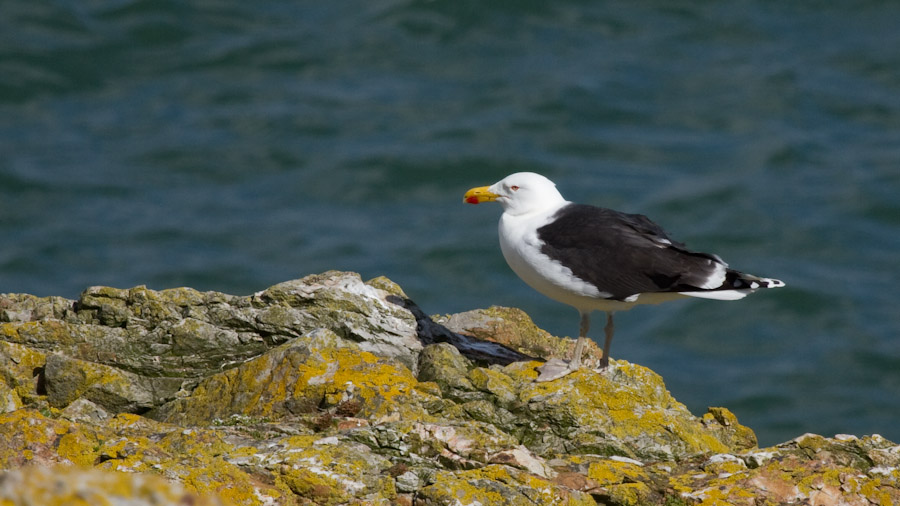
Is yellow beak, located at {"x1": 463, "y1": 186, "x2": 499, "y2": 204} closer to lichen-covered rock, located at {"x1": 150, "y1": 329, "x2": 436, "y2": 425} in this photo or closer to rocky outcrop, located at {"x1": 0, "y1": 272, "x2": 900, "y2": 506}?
rocky outcrop, located at {"x1": 0, "y1": 272, "x2": 900, "y2": 506}

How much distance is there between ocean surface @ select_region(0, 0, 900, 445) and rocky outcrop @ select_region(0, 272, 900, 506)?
43.9 ft

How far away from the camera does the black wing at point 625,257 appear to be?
9.01 metres

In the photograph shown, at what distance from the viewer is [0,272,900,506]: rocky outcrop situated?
618cm

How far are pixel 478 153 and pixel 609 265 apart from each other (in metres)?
19.3

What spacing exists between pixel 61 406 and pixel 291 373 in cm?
164

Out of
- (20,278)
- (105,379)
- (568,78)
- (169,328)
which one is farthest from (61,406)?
(568,78)

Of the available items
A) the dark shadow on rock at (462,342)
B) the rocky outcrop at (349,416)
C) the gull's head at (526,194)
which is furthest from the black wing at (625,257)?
the dark shadow on rock at (462,342)

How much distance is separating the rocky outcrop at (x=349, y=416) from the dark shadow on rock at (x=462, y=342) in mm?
25

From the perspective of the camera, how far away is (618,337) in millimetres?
22734

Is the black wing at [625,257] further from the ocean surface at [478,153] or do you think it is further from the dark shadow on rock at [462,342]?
the ocean surface at [478,153]

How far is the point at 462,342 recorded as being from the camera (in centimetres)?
940

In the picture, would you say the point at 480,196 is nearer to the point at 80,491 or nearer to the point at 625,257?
the point at 625,257

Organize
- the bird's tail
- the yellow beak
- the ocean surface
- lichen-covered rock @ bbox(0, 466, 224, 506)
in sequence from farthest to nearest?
the ocean surface, the yellow beak, the bird's tail, lichen-covered rock @ bbox(0, 466, 224, 506)

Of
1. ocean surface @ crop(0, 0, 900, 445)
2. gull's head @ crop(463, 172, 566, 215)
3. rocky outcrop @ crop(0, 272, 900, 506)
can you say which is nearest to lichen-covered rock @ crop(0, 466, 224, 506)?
Result: rocky outcrop @ crop(0, 272, 900, 506)
